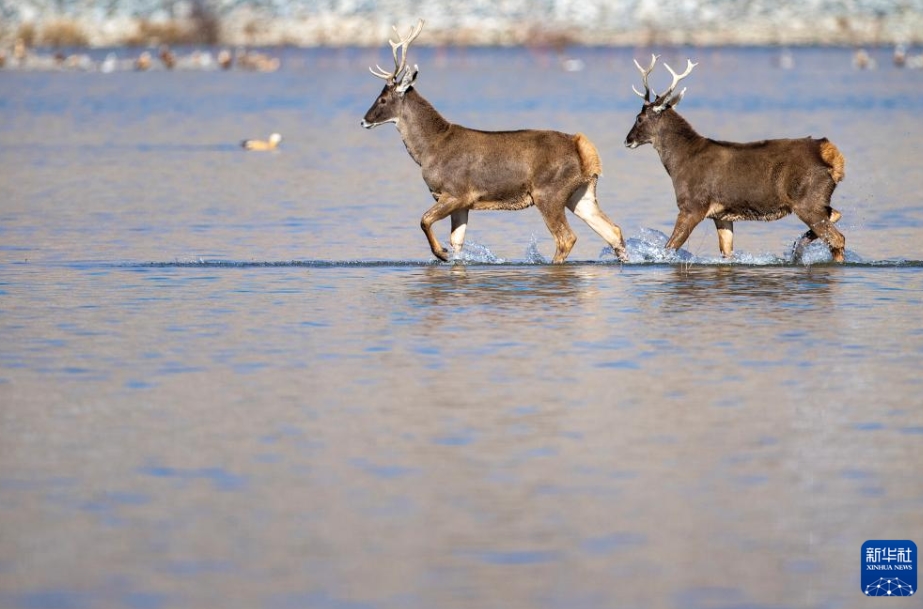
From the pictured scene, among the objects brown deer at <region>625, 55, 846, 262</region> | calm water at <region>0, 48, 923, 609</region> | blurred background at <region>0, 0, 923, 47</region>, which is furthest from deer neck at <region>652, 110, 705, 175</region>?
blurred background at <region>0, 0, 923, 47</region>

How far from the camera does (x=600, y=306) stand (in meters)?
15.0

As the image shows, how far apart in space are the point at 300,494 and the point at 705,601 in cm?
233

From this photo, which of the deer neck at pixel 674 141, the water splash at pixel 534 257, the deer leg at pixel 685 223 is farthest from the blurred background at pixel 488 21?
the deer leg at pixel 685 223

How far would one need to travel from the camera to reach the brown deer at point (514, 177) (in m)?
17.3

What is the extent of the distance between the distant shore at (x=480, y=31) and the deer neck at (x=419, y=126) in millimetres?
92788

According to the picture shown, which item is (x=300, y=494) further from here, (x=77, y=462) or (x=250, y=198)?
(x=250, y=198)

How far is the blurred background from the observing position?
112 meters

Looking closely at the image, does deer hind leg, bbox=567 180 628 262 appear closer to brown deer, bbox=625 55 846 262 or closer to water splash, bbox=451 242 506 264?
brown deer, bbox=625 55 846 262

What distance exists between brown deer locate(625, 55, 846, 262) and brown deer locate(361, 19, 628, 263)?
0.75 meters

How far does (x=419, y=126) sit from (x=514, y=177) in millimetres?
1242

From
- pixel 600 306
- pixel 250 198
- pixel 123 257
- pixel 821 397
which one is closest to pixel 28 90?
pixel 250 198

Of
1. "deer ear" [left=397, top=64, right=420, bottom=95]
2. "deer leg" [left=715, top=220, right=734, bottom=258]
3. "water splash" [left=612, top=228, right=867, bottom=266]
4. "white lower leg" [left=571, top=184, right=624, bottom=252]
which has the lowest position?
"water splash" [left=612, top=228, right=867, bottom=266]

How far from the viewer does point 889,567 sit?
8062 mm

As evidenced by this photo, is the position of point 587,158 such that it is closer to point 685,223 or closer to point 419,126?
point 685,223
